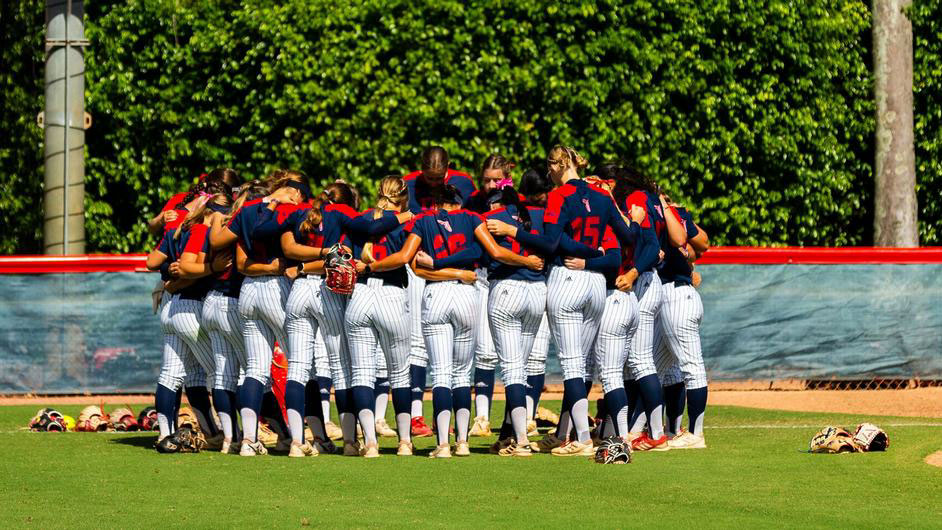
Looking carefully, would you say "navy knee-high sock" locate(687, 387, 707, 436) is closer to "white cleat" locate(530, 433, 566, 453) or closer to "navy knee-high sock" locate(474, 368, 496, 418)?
"white cleat" locate(530, 433, 566, 453)

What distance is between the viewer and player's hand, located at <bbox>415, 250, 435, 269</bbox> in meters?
10.1

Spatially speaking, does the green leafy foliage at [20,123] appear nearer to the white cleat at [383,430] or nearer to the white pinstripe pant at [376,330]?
the white cleat at [383,430]

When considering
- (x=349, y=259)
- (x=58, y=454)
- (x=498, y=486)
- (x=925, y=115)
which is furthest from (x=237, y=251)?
(x=925, y=115)

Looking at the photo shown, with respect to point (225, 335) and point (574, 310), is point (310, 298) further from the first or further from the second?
point (574, 310)

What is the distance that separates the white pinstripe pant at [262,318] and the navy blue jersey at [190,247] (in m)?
0.51

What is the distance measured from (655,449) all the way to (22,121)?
13.5 meters

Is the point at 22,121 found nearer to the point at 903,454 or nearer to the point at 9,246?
the point at 9,246

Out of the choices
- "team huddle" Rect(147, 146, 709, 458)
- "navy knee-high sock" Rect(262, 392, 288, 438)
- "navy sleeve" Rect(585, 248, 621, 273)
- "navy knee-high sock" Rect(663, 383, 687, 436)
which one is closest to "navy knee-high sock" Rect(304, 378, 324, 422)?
"team huddle" Rect(147, 146, 709, 458)

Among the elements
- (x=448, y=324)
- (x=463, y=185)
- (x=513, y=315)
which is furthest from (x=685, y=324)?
(x=463, y=185)

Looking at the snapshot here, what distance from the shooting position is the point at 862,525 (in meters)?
7.34

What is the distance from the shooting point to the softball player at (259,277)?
33.5ft

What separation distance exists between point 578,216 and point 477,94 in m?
9.79

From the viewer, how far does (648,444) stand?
35.1 feet

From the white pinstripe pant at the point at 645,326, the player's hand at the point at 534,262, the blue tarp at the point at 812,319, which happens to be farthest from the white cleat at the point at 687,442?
the blue tarp at the point at 812,319
